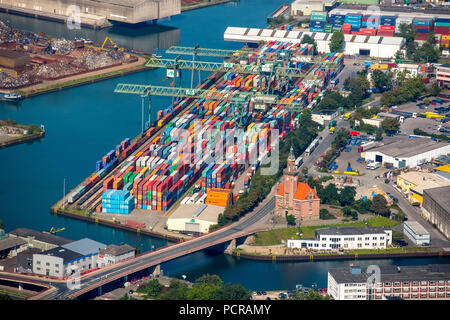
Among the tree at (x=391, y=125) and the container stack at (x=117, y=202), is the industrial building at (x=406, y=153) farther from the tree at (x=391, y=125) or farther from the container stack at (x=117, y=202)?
the container stack at (x=117, y=202)

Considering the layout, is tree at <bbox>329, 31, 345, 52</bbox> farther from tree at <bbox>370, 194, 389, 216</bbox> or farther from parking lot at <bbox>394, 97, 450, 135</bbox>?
tree at <bbox>370, 194, 389, 216</bbox>

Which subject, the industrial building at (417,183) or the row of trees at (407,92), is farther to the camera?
the row of trees at (407,92)

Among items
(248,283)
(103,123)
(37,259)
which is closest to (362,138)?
(103,123)

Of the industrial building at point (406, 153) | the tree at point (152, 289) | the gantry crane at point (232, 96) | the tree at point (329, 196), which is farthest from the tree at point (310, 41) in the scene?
the tree at point (152, 289)

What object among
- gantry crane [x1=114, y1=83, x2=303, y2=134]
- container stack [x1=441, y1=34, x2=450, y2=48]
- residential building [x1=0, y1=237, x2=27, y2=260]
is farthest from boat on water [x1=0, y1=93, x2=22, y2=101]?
container stack [x1=441, y1=34, x2=450, y2=48]

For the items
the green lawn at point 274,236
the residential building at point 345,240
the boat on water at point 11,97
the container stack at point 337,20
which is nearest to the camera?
the residential building at point 345,240

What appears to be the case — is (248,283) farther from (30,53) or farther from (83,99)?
(30,53)
